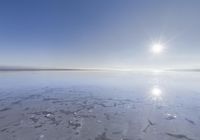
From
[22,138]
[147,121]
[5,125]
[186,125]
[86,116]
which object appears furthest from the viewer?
[86,116]

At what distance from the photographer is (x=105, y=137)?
4895 mm

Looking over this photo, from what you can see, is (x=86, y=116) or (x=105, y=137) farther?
(x=86, y=116)

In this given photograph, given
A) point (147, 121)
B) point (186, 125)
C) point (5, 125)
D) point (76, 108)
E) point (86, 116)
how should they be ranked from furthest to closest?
point (76, 108) < point (86, 116) < point (147, 121) < point (186, 125) < point (5, 125)

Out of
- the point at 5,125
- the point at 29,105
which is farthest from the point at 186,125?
the point at 29,105

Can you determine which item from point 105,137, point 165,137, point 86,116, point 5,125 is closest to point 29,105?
point 5,125

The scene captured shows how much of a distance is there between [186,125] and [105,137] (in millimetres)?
3704

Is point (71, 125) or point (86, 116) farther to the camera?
point (86, 116)

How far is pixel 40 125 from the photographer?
18.6ft

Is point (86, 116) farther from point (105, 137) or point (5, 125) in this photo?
point (5, 125)

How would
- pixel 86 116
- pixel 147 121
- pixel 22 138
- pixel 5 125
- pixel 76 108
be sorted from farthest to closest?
pixel 76 108 < pixel 86 116 < pixel 147 121 < pixel 5 125 < pixel 22 138

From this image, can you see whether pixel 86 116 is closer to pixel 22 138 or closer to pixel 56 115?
pixel 56 115

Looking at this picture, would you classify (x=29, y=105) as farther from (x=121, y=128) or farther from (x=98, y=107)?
(x=121, y=128)

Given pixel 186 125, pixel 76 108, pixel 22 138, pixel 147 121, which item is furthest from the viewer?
Result: pixel 76 108

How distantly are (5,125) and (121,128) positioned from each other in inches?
186
